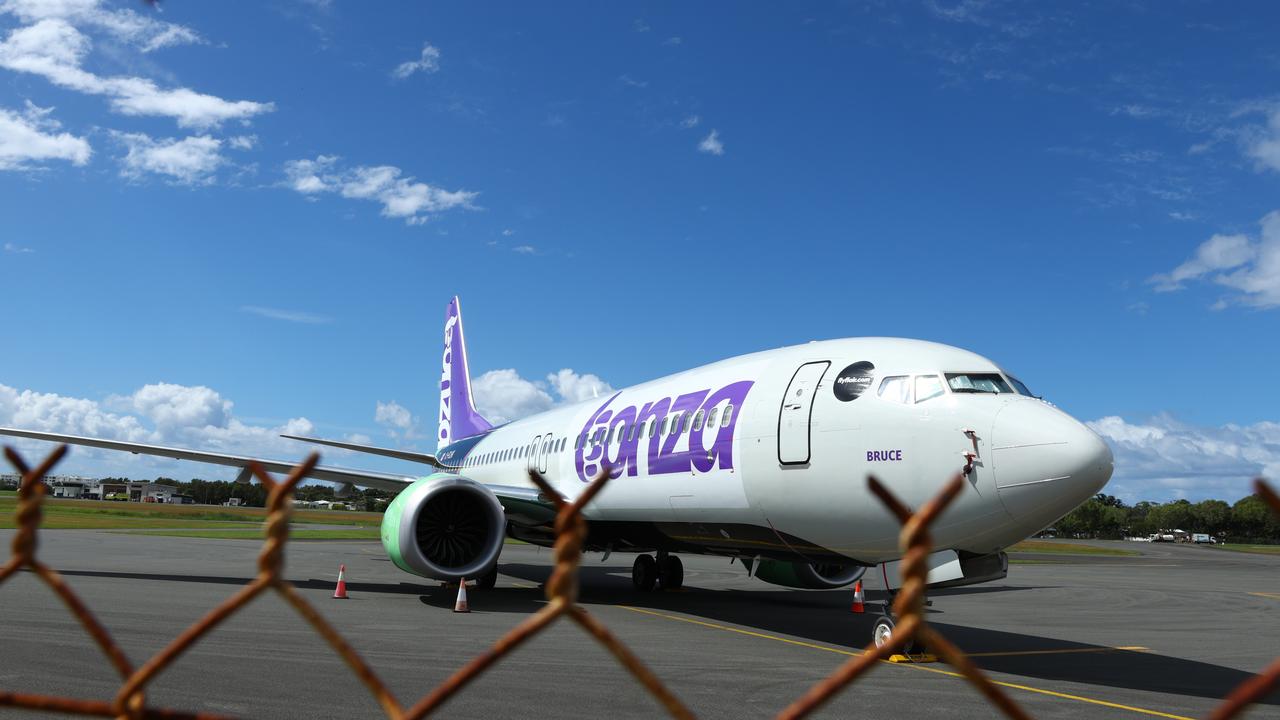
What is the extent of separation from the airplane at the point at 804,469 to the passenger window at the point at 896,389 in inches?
0.5

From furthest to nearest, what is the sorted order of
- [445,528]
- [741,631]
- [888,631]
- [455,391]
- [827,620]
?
[455,391]
[445,528]
[827,620]
[741,631]
[888,631]

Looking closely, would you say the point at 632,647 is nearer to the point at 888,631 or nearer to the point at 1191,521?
the point at 888,631

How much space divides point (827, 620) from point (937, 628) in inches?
59.6

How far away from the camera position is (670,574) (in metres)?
17.5

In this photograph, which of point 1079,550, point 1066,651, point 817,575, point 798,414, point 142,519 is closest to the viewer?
point 798,414

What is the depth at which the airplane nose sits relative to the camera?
7.67 meters

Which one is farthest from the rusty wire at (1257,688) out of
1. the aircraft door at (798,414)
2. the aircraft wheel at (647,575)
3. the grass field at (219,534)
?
the grass field at (219,534)

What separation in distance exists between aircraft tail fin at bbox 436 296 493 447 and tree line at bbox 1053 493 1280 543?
99.0 m

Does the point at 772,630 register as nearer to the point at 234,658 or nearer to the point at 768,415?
the point at 768,415

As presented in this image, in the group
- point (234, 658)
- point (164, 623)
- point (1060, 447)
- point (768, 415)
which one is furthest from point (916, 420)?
point (164, 623)

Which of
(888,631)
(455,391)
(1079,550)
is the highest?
(455,391)

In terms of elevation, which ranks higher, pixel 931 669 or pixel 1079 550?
pixel 931 669

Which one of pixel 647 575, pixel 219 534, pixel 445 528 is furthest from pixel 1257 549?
pixel 445 528

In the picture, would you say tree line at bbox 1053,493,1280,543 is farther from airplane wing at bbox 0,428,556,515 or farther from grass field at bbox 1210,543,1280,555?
airplane wing at bbox 0,428,556,515
